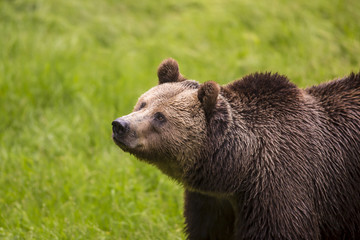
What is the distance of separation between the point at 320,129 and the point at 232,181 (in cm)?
98

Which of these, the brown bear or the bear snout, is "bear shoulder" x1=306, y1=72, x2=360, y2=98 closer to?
the brown bear

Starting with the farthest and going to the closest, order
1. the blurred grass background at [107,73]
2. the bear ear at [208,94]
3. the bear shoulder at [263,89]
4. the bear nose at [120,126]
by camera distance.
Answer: the blurred grass background at [107,73], the bear shoulder at [263,89], the bear ear at [208,94], the bear nose at [120,126]

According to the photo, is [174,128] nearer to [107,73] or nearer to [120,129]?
[120,129]

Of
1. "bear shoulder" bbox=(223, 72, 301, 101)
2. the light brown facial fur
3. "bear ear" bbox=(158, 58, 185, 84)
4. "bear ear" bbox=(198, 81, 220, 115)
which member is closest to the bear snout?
the light brown facial fur

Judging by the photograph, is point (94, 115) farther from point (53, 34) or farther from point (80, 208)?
point (53, 34)

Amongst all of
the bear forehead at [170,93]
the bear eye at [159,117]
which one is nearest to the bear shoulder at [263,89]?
the bear forehead at [170,93]

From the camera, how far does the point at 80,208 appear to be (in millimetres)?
5969

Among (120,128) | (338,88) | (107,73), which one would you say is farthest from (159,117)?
(107,73)

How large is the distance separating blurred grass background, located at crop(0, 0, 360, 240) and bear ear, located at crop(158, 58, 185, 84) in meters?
1.82

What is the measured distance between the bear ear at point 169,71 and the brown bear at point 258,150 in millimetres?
158

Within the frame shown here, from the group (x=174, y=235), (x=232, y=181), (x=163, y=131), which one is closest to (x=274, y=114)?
(x=232, y=181)

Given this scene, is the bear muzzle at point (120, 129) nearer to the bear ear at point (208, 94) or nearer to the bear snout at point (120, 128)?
the bear snout at point (120, 128)

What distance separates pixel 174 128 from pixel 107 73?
15.3ft

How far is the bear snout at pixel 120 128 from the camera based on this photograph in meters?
4.14
